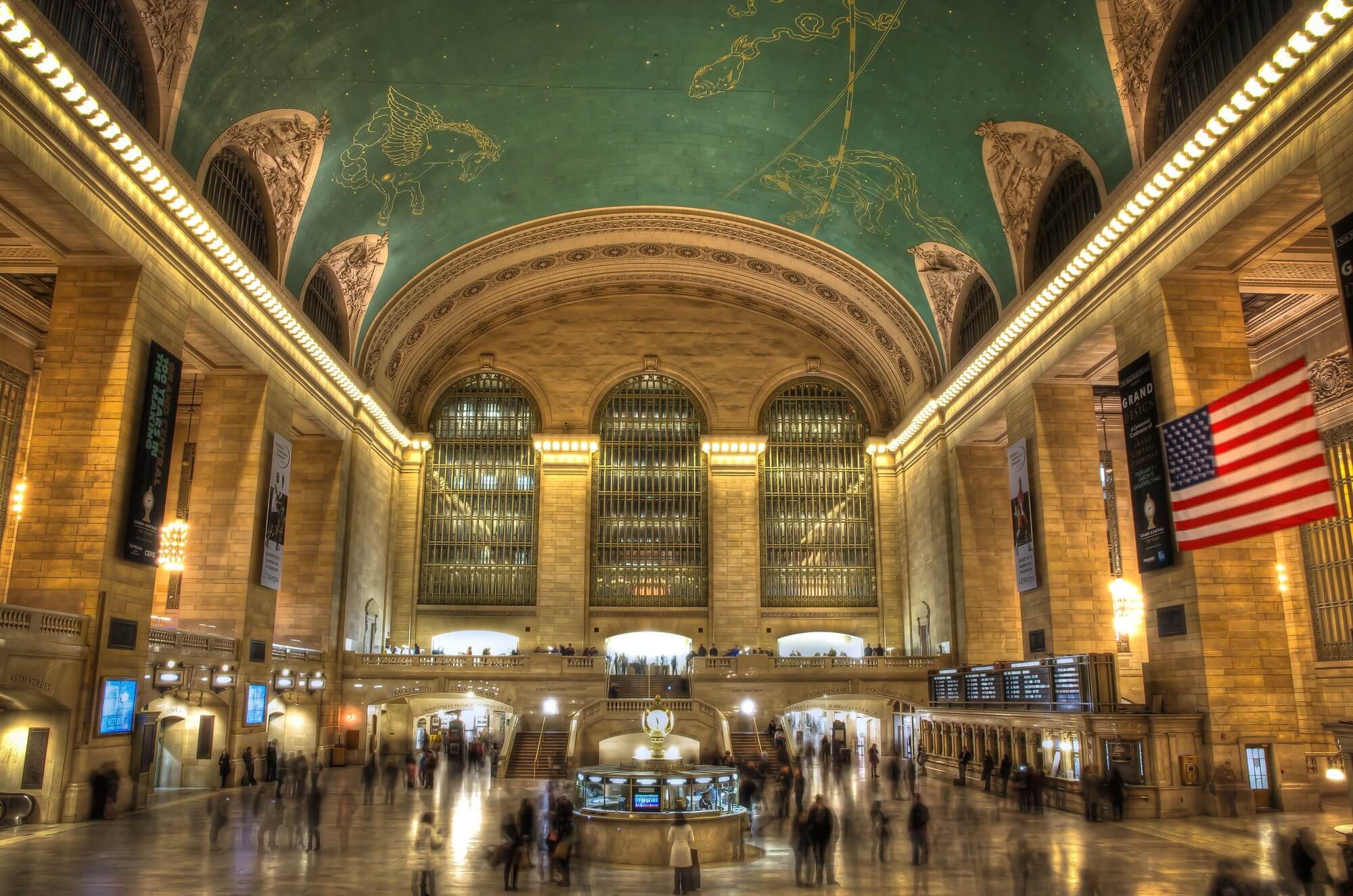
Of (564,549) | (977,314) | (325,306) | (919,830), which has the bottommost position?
(919,830)

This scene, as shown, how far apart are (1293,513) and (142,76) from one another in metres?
18.1

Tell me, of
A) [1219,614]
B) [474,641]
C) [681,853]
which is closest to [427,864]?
[681,853]

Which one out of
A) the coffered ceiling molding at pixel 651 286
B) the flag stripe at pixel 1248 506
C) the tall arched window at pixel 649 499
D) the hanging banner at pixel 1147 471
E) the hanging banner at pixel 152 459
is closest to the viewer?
the flag stripe at pixel 1248 506

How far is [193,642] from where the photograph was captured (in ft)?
62.3

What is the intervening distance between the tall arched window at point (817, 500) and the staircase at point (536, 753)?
33.6 feet

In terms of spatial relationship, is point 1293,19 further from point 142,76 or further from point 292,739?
point 292,739

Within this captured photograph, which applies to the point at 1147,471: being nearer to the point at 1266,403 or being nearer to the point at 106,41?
the point at 1266,403

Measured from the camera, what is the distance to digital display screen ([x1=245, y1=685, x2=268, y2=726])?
21.1 meters

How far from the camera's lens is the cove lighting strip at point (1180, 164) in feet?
42.3

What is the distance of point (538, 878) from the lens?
11.1 meters

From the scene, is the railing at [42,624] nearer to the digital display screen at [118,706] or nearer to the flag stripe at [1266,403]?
the digital display screen at [118,706]

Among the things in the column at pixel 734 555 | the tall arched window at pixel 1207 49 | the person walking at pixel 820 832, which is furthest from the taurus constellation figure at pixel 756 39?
the person walking at pixel 820 832

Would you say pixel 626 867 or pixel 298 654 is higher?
pixel 298 654

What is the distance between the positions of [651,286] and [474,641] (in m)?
13.1
